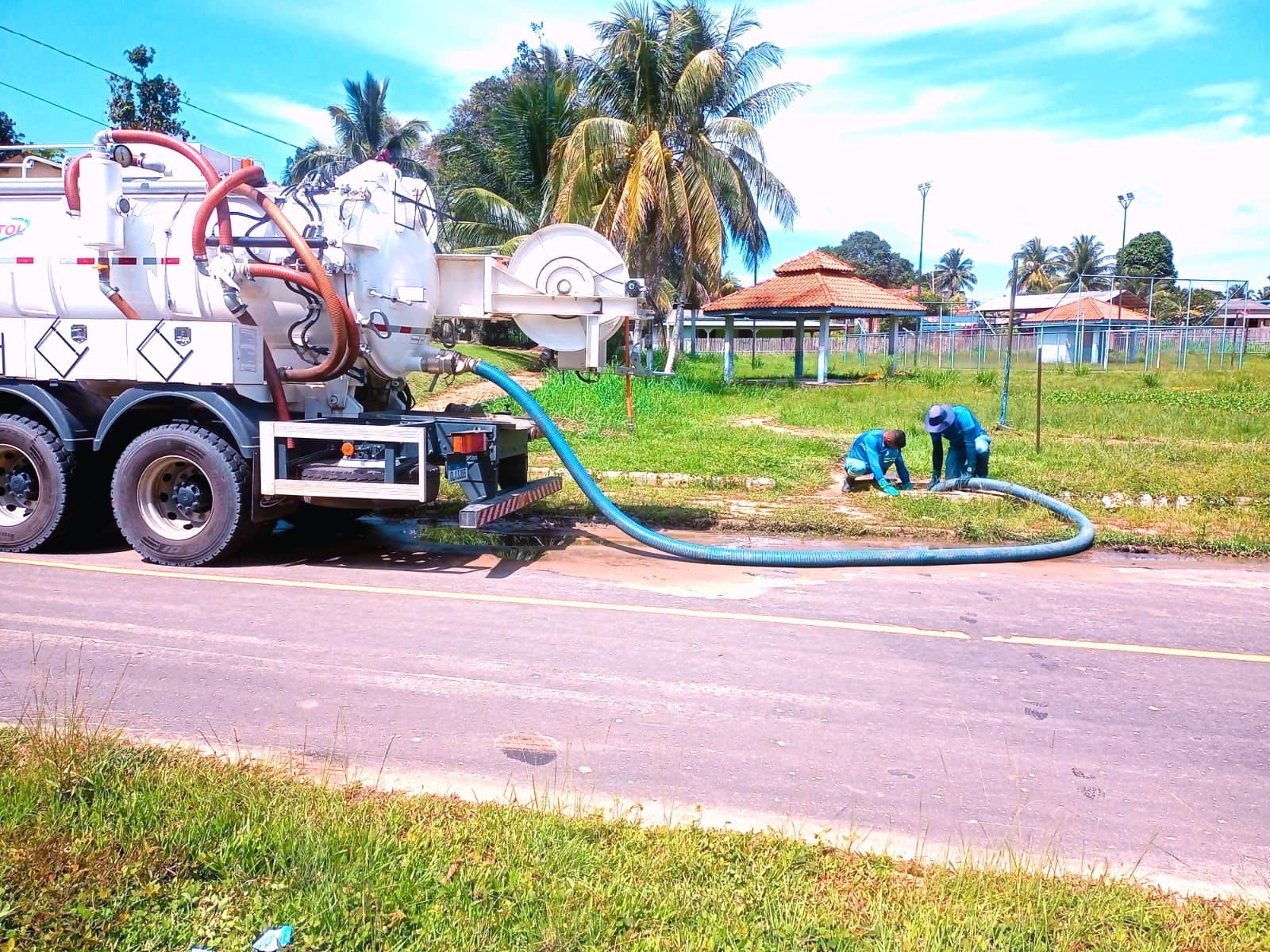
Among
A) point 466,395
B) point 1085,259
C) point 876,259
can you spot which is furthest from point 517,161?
point 876,259

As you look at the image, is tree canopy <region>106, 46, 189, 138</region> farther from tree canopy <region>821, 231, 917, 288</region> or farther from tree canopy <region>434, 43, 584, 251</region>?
tree canopy <region>821, 231, 917, 288</region>

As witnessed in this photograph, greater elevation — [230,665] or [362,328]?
[362,328]

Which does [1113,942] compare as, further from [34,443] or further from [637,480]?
[637,480]

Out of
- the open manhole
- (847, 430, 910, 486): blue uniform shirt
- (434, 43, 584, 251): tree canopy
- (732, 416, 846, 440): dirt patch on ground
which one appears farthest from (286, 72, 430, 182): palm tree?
the open manhole

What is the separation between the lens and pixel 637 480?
12891mm

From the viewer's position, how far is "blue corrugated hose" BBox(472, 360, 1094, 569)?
8.58 meters

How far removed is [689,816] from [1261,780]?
256cm

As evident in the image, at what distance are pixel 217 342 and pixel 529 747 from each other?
4959mm

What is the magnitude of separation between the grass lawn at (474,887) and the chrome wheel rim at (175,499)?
489 centimetres

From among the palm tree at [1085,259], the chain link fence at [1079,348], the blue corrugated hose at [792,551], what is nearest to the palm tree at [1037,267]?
the palm tree at [1085,259]

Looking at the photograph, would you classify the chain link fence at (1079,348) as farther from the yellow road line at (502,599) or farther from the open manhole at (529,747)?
the open manhole at (529,747)

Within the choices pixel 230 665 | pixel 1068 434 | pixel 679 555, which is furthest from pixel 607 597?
pixel 1068 434

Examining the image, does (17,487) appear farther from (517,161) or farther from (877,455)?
(517,161)

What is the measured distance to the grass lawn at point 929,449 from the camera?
1048 centimetres
